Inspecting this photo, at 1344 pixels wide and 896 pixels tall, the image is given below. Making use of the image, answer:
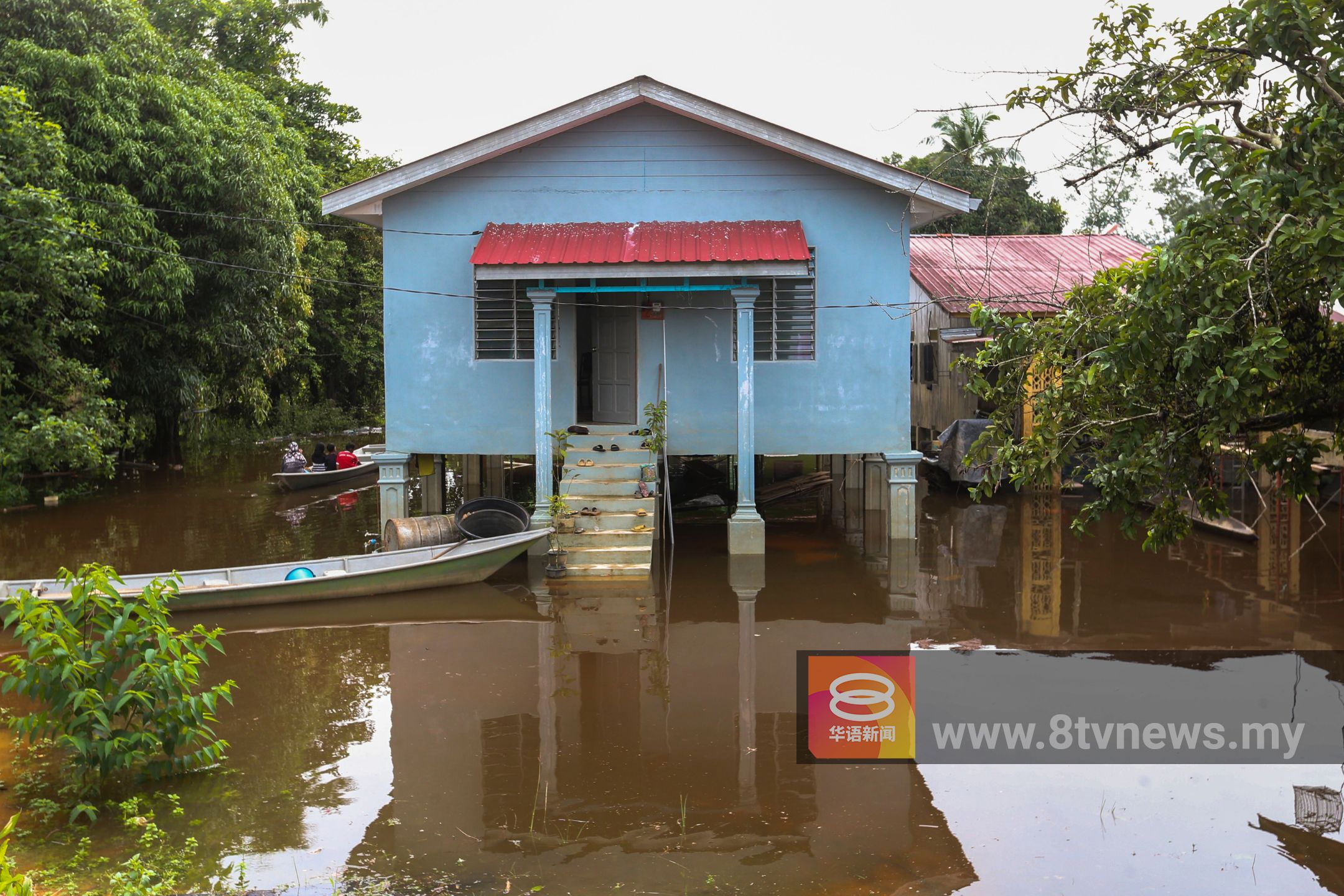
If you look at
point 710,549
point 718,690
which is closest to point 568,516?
point 710,549

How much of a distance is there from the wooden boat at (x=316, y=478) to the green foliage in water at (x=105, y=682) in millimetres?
14368

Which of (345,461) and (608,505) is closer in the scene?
(608,505)

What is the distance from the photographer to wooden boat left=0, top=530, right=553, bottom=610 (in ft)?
37.1

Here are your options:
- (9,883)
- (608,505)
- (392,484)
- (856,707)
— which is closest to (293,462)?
(392,484)

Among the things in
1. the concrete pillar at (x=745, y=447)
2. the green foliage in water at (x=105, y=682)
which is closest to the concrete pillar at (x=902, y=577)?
the concrete pillar at (x=745, y=447)

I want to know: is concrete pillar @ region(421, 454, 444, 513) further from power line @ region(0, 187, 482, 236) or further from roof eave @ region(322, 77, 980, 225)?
roof eave @ region(322, 77, 980, 225)

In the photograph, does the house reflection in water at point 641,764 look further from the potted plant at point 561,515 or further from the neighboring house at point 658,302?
the neighboring house at point 658,302

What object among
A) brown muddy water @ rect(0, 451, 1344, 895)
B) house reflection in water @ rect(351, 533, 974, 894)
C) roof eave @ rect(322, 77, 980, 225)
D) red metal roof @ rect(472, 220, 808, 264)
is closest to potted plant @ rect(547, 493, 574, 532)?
brown muddy water @ rect(0, 451, 1344, 895)

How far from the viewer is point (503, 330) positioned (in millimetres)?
15391

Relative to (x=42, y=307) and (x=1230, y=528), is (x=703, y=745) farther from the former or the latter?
(x=42, y=307)

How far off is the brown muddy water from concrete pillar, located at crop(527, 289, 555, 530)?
2.87 ft

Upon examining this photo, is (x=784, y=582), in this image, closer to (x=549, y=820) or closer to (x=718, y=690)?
(x=718, y=690)

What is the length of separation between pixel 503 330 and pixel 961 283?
1066 cm

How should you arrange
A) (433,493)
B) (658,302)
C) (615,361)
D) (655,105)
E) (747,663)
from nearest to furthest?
(747,663), (655,105), (658,302), (615,361), (433,493)
